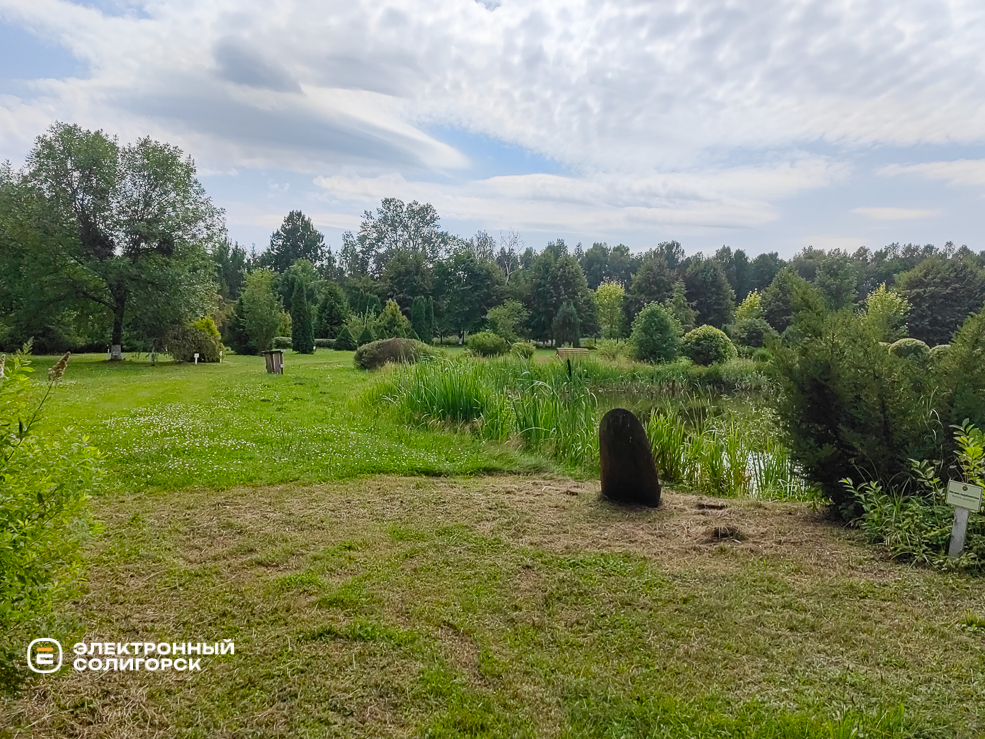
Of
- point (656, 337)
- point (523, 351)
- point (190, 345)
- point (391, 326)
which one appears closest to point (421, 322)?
point (391, 326)

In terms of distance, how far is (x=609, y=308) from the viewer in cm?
3750

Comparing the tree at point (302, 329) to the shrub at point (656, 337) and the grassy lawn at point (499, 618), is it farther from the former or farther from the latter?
the grassy lawn at point (499, 618)

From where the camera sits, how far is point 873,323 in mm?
4234

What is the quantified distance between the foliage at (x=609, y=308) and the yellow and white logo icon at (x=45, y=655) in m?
31.5

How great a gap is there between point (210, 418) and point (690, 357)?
56.5 ft

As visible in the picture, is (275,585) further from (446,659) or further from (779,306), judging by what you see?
(779,306)

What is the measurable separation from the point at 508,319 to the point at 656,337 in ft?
41.3

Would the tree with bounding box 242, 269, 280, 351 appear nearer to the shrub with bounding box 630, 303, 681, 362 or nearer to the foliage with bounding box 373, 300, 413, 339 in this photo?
the foliage with bounding box 373, 300, 413, 339

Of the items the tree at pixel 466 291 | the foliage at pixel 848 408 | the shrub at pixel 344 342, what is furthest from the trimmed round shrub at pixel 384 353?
the tree at pixel 466 291

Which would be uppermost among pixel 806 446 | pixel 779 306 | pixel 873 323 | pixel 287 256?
pixel 287 256

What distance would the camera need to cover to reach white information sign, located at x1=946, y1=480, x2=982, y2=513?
10.1 ft

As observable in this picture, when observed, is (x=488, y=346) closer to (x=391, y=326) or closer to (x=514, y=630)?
(x=391, y=326)

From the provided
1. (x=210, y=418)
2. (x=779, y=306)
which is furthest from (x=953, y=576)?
(x=779, y=306)

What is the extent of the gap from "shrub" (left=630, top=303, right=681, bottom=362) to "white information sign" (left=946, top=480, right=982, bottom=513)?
18.0m
